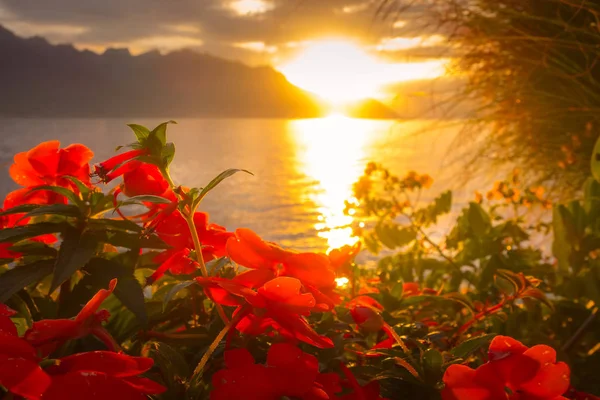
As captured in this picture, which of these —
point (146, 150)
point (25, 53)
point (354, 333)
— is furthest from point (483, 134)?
point (25, 53)

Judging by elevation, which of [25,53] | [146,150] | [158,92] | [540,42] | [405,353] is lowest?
[405,353]

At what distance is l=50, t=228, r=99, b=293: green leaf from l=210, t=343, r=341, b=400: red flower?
112 mm

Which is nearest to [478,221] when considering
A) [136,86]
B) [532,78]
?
[532,78]

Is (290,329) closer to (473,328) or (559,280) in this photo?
(473,328)

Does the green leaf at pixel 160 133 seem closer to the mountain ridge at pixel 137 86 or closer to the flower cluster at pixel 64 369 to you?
the flower cluster at pixel 64 369

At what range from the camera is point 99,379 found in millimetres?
235

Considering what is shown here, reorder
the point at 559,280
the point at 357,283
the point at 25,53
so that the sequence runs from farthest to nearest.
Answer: the point at 25,53
the point at 559,280
the point at 357,283

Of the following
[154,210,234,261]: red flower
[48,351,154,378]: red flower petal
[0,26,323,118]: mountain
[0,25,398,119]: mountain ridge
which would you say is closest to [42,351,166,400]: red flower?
[48,351,154,378]: red flower petal

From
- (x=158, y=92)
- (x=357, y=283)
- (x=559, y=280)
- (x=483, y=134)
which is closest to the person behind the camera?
(x=357, y=283)

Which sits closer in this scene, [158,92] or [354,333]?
[354,333]

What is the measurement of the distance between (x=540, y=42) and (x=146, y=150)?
3.48ft

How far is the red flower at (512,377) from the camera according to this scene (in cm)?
28

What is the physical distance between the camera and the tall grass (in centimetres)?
116

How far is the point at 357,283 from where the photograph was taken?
0.57m
